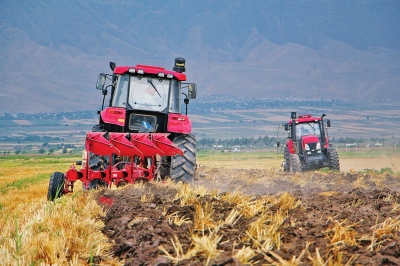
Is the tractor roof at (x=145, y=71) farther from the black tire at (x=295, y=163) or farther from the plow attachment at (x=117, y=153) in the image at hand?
the black tire at (x=295, y=163)

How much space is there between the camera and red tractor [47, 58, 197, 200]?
35.1ft

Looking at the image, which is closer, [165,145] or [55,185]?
[55,185]

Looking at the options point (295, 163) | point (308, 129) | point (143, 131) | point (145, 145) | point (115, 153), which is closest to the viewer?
point (115, 153)

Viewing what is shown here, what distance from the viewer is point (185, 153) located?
39.4ft

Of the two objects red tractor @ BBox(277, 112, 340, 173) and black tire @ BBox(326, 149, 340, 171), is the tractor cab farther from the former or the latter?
black tire @ BBox(326, 149, 340, 171)

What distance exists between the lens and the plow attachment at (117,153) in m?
10.4

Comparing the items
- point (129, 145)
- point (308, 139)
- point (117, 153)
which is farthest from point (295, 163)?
point (117, 153)

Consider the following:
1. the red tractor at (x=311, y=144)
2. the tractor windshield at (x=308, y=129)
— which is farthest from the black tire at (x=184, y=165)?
the tractor windshield at (x=308, y=129)

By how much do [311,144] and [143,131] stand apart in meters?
10.8

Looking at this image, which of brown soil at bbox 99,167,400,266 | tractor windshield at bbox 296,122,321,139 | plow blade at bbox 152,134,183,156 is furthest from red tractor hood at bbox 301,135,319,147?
brown soil at bbox 99,167,400,266

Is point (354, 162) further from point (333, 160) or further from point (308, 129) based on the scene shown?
point (333, 160)

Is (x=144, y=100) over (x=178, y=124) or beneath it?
over

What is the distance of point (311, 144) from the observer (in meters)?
22.4

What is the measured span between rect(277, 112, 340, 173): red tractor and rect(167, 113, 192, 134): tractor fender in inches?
389
